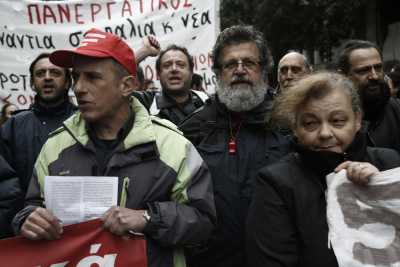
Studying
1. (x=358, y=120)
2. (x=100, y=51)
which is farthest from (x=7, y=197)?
(x=358, y=120)

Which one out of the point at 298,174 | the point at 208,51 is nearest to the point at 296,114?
the point at 298,174

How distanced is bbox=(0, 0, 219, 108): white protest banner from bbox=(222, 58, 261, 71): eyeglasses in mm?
2402

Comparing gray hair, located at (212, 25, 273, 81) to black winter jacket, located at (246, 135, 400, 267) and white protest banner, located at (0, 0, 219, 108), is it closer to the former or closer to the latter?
black winter jacket, located at (246, 135, 400, 267)

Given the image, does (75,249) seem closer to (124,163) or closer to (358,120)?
(124,163)

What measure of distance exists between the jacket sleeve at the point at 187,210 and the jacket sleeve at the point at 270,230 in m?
0.28

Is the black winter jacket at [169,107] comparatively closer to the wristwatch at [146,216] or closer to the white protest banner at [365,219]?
the wristwatch at [146,216]

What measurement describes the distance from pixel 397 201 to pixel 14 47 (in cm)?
406

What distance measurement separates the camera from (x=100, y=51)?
99.9 inches

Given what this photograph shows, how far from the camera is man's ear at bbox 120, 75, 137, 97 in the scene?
262 cm

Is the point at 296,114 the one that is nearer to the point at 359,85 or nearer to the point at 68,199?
the point at 68,199

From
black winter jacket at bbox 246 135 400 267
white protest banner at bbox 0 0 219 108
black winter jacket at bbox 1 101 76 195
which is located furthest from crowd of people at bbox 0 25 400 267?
white protest banner at bbox 0 0 219 108

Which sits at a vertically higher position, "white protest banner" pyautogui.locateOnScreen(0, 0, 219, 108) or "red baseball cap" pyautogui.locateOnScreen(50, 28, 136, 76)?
"white protest banner" pyautogui.locateOnScreen(0, 0, 219, 108)

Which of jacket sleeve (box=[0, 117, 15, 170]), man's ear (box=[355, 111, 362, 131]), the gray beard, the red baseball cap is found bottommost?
jacket sleeve (box=[0, 117, 15, 170])

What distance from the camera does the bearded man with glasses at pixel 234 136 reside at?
281 centimetres
